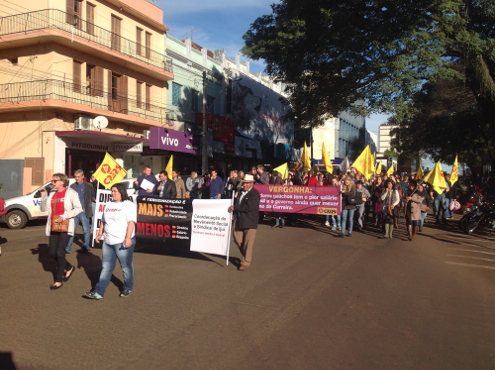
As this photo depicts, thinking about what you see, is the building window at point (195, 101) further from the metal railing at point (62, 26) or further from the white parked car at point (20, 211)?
the white parked car at point (20, 211)

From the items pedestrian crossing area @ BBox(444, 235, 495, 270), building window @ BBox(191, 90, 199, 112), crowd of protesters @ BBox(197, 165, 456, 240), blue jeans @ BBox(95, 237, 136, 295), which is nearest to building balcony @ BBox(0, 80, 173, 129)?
building window @ BBox(191, 90, 199, 112)

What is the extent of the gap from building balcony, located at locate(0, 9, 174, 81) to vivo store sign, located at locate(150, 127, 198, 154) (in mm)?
4001

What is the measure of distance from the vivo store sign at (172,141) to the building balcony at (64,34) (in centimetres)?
400

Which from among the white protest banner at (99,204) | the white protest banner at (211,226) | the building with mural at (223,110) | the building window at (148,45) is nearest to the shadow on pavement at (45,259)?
the white protest banner at (99,204)

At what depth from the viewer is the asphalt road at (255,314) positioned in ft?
14.2

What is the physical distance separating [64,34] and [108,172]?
40.7ft

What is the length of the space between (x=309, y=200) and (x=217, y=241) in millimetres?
6099

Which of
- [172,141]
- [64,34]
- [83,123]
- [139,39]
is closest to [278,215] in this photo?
[83,123]

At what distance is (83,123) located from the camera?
71.1 feet

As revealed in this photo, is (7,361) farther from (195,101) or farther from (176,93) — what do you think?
(195,101)

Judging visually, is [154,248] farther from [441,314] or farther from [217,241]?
[441,314]

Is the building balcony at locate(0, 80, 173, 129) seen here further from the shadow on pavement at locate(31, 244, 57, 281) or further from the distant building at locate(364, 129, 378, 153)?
the distant building at locate(364, 129, 378, 153)

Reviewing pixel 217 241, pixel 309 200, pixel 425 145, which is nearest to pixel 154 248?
pixel 217 241

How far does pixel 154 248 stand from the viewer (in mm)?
9945
